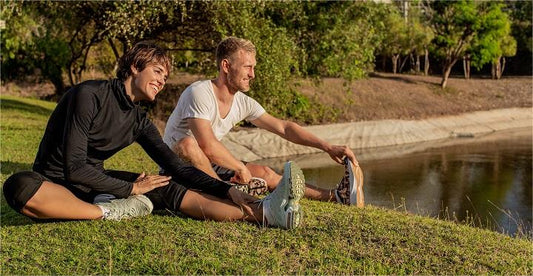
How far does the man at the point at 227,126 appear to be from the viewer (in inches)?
240

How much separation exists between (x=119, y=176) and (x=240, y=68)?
149 cm

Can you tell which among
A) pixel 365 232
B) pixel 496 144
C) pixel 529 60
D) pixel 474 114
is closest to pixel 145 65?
pixel 365 232

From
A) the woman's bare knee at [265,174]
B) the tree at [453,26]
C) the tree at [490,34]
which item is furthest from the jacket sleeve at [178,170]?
the tree at [490,34]

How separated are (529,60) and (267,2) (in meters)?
20.5

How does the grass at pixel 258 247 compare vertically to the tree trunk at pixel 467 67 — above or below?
above

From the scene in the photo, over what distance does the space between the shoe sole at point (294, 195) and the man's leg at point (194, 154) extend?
1209 millimetres

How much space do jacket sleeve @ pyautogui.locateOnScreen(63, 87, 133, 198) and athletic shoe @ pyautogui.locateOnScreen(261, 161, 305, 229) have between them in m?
1.23

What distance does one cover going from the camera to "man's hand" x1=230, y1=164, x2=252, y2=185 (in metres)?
6.11

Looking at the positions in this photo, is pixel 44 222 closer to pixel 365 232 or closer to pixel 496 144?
pixel 365 232

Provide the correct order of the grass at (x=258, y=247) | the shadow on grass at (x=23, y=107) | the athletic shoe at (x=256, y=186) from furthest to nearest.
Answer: the shadow on grass at (x=23, y=107) < the athletic shoe at (x=256, y=186) < the grass at (x=258, y=247)

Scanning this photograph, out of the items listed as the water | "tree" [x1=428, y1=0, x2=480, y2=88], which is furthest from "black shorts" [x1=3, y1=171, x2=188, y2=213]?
"tree" [x1=428, y1=0, x2=480, y2=88]

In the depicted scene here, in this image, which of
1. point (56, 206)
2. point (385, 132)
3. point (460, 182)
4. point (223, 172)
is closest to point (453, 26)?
point (385, 132)

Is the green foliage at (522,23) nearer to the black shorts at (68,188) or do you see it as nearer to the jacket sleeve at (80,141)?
the black shorts at (68,188)

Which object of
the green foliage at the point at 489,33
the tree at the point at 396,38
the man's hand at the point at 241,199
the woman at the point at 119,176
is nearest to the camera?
the woman at the point at 119,176
